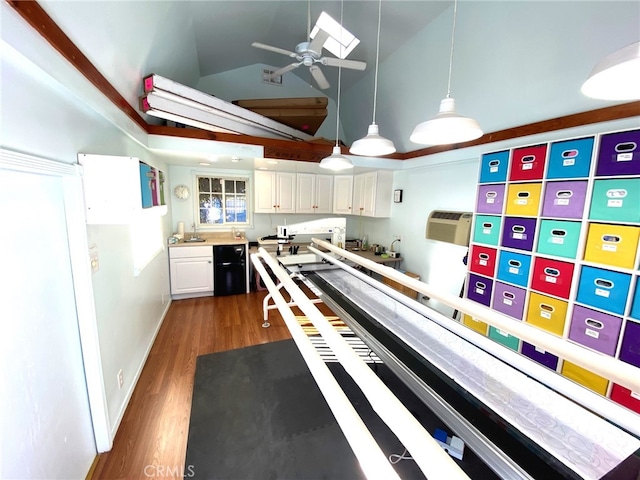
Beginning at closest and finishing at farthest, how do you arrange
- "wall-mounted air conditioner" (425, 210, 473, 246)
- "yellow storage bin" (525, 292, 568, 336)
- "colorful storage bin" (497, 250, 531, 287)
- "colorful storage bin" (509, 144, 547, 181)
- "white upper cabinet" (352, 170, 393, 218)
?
"yellow storage bin" (525, 292, 568, 336)
"colorful storage bin" (509, 144, 547, 181)
"colorful storage bin" (497, 250, 531, 287)
"wall-mounted air conditioner" (425, 210, 473, 246)
"white upper cabinet" (352, 170, 393, 218)

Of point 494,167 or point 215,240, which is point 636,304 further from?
point 215,240

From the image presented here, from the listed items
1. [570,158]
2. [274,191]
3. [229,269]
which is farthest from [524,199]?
[229,269]

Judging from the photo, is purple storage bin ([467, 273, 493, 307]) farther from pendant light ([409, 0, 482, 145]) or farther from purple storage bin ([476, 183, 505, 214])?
pendant light ([409, 0, 482, 145])

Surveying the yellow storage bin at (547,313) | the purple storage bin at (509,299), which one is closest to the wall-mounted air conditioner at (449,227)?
the purple storage bin at (509,299)

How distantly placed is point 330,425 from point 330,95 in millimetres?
4700

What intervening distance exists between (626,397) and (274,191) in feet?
14.3

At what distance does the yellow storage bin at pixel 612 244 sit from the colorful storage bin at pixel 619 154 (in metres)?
0.38

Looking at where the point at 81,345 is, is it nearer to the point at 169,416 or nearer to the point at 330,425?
the point at 169,416

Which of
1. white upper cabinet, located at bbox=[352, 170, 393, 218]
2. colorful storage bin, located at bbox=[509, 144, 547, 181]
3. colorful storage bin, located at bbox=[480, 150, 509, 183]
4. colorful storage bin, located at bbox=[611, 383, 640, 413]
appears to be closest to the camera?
colorful storage bin, located at bbox=[611, 383, 640, 413]

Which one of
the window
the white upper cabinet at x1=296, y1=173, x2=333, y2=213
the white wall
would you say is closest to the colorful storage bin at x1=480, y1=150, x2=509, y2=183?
the white upper cabinet at x1=296, y1=173, x2=333, y2=213

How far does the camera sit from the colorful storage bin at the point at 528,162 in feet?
7.37

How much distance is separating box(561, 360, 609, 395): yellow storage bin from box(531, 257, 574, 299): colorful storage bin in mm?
545

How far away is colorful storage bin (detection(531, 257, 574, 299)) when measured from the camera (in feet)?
6.82

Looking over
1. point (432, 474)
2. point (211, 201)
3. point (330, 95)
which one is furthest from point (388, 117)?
point (432, 474)
